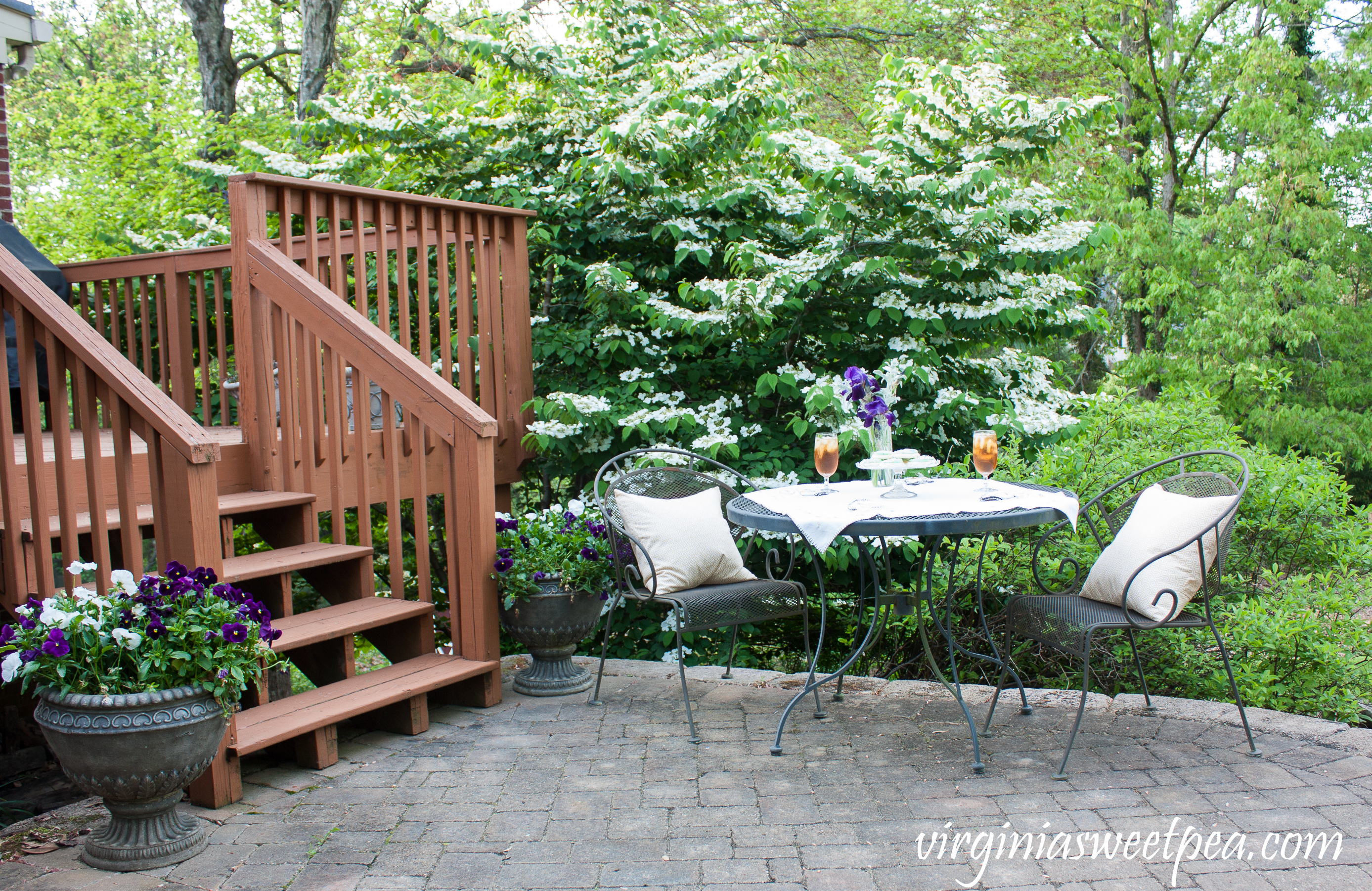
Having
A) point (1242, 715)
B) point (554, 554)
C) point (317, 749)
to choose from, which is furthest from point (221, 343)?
point (1242, 715)

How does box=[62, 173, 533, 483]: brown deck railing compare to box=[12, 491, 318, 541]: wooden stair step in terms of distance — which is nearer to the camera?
box=[12, 491, 318, 541]: wooden stair step

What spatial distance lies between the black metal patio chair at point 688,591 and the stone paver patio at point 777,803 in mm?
326

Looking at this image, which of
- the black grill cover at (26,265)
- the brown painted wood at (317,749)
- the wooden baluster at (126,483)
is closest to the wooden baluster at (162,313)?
the black grill cover at (26,265)

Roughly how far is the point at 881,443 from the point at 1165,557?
943mm

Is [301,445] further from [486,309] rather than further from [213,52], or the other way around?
[213,52]

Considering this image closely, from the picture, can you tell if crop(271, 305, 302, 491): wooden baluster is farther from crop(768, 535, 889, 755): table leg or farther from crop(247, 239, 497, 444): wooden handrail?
crop(768, 535, 889, 755): table leg

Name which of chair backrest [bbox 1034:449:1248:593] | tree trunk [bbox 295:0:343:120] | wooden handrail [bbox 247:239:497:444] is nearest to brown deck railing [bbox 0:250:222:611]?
wooden handrail [bbox 247:239:497:444]

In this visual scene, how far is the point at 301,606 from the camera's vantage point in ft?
20.6

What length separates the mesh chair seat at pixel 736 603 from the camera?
3469 mm

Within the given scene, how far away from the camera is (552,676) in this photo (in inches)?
157

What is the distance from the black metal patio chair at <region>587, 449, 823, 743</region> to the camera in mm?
3488

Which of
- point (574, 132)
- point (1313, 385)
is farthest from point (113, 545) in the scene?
point (1313, 385)

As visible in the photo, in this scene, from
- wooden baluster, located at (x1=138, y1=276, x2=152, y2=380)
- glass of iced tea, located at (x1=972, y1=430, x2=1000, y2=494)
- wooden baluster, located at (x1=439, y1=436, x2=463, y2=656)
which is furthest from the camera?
wooden baluster, located at (x1=138, y1=276, x2=152, y2=380)

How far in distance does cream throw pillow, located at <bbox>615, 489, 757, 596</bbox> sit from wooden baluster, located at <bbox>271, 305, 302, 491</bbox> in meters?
1.32
